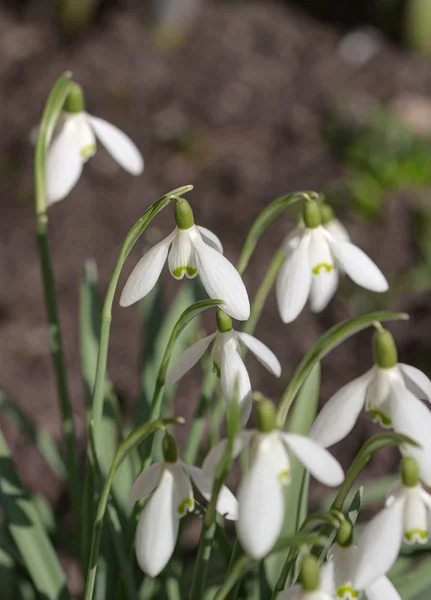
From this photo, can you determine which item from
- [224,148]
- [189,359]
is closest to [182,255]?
[189,359]

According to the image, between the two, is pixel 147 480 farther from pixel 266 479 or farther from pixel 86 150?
pixel 86 150

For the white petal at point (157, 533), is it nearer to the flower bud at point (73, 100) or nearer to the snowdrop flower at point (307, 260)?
the snowdrop flower at point (307, 260)

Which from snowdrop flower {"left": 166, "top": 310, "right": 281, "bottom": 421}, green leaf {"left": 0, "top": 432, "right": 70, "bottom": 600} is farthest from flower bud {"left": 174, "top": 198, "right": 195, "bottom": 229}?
green leaf {"left": 0, "top": 432, "right": 70, "bottom": 600}

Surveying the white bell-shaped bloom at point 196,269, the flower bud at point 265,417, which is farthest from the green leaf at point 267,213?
the flower bud at point 265,417

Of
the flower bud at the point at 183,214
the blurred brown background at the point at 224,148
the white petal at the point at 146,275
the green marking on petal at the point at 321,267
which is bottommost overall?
the blurred brown background at the point at 224,148

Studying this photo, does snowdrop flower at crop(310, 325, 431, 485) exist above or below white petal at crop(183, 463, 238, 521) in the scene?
above

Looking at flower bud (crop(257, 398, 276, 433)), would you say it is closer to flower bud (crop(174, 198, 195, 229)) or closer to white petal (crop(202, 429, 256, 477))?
white petal (crop(202, 429, 256, 477))

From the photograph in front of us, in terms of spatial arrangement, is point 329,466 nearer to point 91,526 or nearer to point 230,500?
point 230,500
